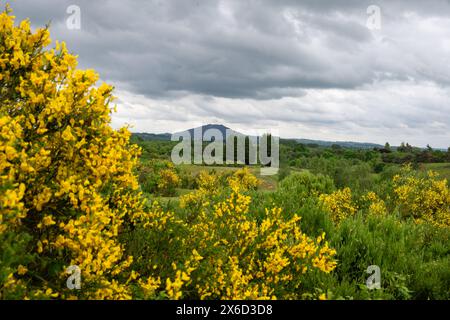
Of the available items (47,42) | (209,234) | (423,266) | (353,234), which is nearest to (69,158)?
(47,42)

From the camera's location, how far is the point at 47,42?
5.45 metres

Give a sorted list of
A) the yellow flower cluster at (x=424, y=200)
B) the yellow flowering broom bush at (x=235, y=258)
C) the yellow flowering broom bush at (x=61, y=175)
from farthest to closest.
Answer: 1. the yellow flower cluster at (x=424, y=200)
2. the yellow flowering broom bush at (x=235, y=258)
3. the yellow flowering broom bush at (x=61, y=175)

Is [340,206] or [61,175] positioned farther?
[340,206]

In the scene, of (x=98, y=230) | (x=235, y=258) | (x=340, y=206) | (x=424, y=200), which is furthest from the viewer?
(x=424, y=200)

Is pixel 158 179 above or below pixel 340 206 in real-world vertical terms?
above

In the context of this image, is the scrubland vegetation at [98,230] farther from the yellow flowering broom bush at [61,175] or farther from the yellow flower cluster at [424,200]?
the yellow flower cluster at [424,200]

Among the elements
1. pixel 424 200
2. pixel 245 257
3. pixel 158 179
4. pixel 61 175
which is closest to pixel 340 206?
pixel 424 200

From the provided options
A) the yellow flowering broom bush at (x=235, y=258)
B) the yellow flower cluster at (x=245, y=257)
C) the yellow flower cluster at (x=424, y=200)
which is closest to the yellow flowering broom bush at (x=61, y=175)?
the yellow flowering broom bush at (x=235, y=258)

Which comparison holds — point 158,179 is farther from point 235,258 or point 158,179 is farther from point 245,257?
point 235,258

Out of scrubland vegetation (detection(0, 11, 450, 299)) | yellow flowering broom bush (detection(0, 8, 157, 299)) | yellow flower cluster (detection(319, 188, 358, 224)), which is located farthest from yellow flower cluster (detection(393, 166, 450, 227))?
yellow flowering broom bush (detection(0, 8, 157, 299))

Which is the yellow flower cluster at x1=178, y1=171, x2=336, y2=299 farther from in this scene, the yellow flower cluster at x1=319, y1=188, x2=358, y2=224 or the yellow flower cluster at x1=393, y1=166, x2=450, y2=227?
the yellow flower cluster at x1=393, y1=166, x2=450, y2=227
